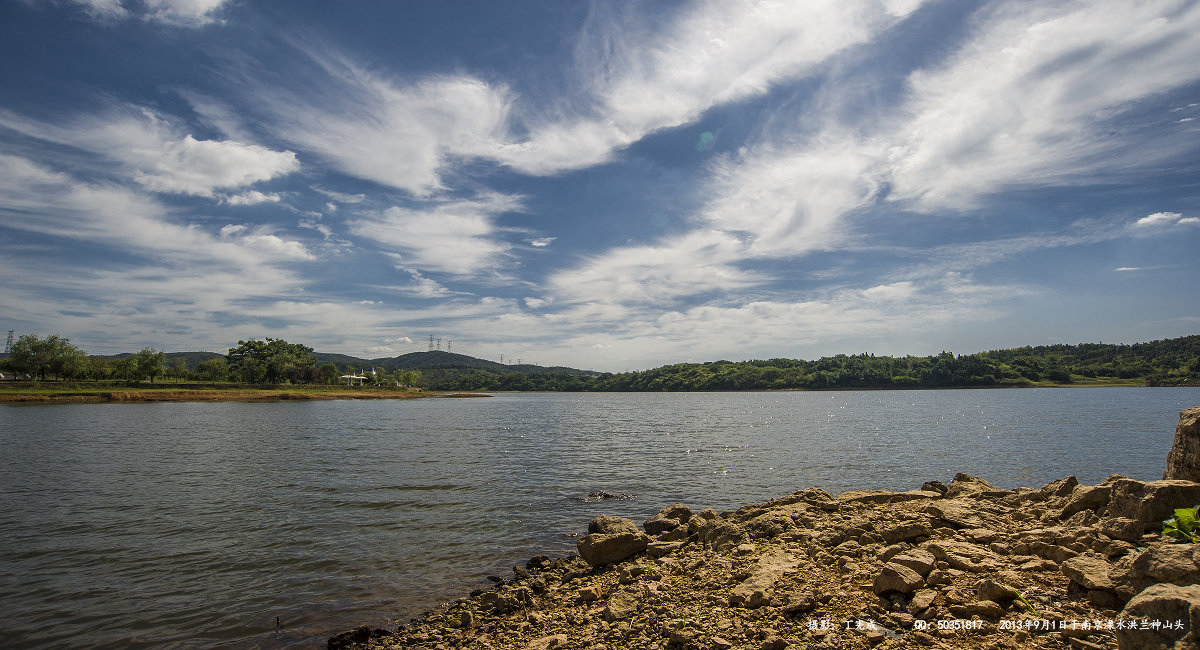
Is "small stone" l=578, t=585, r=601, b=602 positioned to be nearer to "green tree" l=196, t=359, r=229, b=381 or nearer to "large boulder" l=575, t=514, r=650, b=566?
"large boulder" l=575, t=514, r=650, b=566

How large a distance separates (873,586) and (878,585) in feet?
0.63

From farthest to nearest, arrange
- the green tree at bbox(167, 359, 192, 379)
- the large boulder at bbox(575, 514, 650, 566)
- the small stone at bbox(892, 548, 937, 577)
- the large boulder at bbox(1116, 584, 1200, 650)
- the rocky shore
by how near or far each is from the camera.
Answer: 1. the green tree at bbox(167, 359, 192, 379)
2. the large boulder at bbox(575, 514, 650, 566)
3. the small stone at bbox(892, 548, 937, 577)
4. the rocky shore
5. the large boulder at bbox(1116, 584, 1200, 650)

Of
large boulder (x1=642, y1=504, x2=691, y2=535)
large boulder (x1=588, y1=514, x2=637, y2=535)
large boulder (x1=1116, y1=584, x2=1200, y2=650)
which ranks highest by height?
large boulder (x1=1116, y1=584, x2=1200, y2=650)

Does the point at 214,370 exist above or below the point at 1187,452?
above

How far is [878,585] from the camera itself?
30.4ft

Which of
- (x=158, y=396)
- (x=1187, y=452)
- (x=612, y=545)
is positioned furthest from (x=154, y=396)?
(x=1187, y=452)

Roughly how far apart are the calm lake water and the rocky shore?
3092 millimetres

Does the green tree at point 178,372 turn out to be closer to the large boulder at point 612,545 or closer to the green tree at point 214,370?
the green tree at point 214,370

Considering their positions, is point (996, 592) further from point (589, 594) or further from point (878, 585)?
point (589, 594)

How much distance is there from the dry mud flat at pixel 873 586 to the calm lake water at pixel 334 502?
10.5 ft

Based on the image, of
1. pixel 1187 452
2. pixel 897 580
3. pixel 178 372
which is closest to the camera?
pixel 897 580

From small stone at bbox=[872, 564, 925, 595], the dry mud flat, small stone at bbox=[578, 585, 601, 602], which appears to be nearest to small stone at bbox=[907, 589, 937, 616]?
the dry mud flat

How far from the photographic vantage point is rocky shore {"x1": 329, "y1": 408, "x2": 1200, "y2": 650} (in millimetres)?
7359

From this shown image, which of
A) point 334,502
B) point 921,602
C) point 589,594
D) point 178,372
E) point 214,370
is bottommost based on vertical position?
point 334,502
